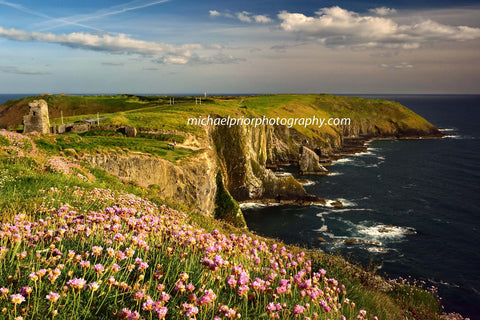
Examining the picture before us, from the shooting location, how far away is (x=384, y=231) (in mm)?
48562

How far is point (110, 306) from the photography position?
13.0 feet

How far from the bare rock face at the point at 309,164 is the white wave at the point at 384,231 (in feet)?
117

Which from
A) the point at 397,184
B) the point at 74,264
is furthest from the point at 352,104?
the point at 74,264

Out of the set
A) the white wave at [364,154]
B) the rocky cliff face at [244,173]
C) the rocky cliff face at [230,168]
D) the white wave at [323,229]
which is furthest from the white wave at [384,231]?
the white wave at [364,154]

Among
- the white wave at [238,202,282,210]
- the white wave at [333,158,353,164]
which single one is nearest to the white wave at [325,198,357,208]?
the white wave at [238,202,282,210]

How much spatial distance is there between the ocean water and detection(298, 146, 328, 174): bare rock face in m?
3.92

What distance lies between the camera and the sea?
37.8 meters

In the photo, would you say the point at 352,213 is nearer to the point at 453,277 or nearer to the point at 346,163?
the point at 453,277

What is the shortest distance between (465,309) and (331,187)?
42308mm

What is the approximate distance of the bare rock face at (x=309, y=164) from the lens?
8569 cm

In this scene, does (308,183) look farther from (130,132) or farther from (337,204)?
(130,132)

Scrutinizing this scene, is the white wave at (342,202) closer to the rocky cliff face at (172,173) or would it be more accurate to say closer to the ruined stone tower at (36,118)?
the rocky cliff face at (172,173)

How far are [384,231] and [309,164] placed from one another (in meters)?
39.1

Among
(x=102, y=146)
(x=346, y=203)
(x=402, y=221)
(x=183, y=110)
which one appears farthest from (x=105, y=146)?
(x=402, y=221)
